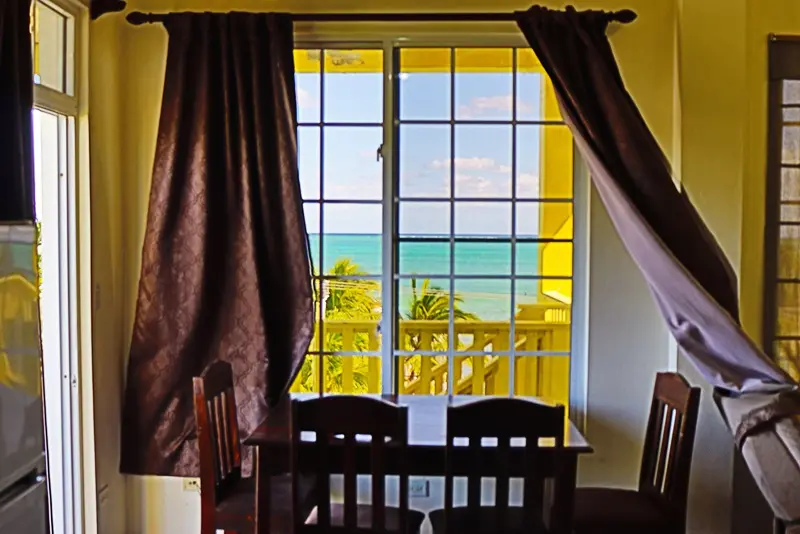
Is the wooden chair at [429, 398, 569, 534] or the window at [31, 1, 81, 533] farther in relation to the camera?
the window at [31, 1, 81, 533]

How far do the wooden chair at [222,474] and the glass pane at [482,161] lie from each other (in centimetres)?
138

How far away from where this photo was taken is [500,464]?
7.81 feet

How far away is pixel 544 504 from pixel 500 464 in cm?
29

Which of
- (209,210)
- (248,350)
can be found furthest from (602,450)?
(209,210)

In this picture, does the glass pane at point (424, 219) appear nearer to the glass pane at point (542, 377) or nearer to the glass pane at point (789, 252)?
the glass pane at point (542, 377)

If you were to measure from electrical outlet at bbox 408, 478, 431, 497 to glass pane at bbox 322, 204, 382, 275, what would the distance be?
0.98 m

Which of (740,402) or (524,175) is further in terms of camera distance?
(524,175)

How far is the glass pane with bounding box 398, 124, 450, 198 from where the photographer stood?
136 inches

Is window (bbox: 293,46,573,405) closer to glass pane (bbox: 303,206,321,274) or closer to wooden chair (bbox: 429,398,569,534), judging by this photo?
glass pane (bbox: 303,206,321,274)

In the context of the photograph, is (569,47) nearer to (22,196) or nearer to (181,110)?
(181,110)

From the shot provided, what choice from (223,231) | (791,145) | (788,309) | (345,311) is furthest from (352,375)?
(791,145)

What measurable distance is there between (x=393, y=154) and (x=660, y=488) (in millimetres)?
1816

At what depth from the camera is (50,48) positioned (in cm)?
296

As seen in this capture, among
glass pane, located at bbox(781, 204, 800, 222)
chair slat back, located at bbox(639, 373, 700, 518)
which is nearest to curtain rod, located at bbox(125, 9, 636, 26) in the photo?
glass pane, located at bbox(781, 204, 800, 222)
